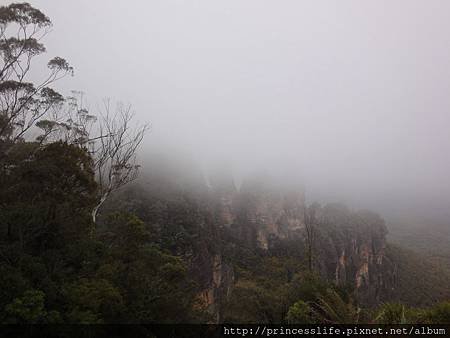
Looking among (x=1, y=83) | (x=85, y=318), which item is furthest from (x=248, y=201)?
(x=85, y=318)

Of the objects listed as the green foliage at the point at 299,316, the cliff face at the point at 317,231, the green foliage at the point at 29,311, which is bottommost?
the cliff face at the point at 317,231

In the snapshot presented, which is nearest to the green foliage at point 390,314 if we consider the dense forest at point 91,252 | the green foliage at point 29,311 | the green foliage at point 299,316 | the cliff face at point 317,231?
the dense forest at point 91,252

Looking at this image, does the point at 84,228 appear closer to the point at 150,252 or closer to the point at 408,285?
the point at 150,252

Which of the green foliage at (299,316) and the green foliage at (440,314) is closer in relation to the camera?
the green foliage at (440,314)

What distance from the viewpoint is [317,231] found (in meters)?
81.8

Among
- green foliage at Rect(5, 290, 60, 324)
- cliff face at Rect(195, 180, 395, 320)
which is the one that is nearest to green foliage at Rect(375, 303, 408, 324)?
green foliage at Rect(5, 290, 60, 324)

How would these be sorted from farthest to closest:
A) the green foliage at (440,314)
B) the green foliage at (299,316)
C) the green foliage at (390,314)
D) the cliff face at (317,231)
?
the cliff face at (317,231) < the green foliage at (299,316) < the green foliage at (440,314) < the green foliage at (390,314)

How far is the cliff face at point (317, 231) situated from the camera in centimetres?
7444

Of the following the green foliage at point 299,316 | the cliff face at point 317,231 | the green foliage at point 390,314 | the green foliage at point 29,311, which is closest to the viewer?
the green foliage at point 29,311

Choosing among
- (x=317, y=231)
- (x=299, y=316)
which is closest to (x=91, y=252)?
(x=299, y=316)

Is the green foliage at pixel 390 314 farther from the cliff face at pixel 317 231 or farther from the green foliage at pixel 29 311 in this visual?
the cliff face at pixel 317 231

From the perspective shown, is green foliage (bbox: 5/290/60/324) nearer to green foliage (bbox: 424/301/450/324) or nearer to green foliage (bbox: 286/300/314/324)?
green foliage (bbox: 286/300/314/324)

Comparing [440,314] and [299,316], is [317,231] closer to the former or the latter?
[440,314]

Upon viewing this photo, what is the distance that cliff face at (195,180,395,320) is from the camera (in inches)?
2931
